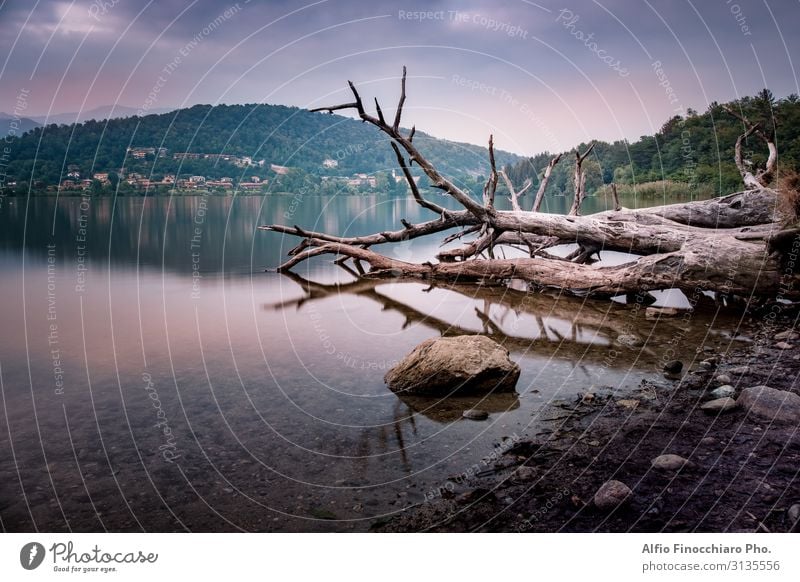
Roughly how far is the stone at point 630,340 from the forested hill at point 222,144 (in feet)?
96.7

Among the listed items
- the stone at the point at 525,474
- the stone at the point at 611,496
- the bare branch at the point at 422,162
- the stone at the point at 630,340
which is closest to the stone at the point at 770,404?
the stone at the point at 611,496

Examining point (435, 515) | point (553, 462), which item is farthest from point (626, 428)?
point (435, 515)

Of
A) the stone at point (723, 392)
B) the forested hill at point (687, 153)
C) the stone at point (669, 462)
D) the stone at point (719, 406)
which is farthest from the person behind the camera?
the forested hill at point (687, 153)

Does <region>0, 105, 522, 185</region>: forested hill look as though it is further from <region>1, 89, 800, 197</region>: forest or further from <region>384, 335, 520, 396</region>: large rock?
<region>384, 335, 520, 396</region>: large rock

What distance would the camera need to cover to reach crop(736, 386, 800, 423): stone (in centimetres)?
650

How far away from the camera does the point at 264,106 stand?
5112cm

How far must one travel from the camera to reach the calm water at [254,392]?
530 centimetres

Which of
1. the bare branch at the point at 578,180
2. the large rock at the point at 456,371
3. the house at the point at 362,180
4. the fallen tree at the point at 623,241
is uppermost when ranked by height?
the house at the point at 362,180

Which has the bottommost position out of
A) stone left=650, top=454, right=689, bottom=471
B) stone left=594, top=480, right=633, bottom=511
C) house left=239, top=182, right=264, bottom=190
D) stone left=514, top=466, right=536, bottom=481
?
stone left=514, top=466, right=536, bottom=481

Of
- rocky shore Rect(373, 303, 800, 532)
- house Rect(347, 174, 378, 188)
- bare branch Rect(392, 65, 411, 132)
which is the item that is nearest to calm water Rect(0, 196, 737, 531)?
rocky shore Rect(373, 303, 800, 532)

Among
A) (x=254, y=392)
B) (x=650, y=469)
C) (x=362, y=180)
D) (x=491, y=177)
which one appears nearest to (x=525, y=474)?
(x=650, y=469)

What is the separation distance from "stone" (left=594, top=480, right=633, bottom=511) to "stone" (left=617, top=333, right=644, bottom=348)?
5.64 meters

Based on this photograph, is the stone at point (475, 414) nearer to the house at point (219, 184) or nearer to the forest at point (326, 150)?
the forest at point (326, 150)

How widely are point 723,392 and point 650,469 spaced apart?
2.57m
